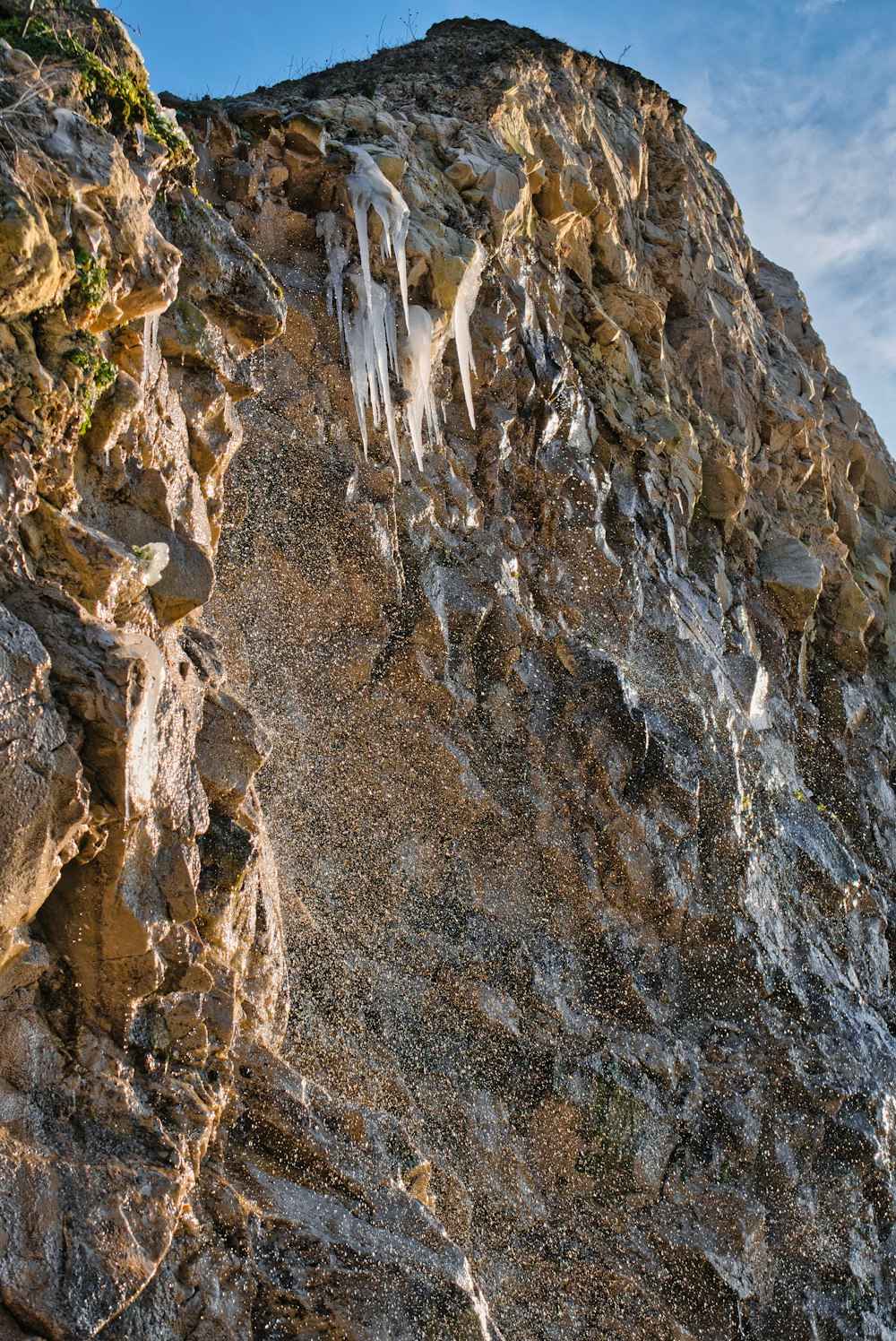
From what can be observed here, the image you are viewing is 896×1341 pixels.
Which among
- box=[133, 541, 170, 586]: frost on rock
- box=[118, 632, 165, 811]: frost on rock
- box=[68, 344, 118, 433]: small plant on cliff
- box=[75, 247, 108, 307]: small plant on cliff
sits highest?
box=[75, 247, 108, 307]: small plant on cliff

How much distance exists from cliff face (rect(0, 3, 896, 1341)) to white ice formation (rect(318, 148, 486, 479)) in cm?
5

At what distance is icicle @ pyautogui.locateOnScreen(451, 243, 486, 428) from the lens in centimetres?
1150

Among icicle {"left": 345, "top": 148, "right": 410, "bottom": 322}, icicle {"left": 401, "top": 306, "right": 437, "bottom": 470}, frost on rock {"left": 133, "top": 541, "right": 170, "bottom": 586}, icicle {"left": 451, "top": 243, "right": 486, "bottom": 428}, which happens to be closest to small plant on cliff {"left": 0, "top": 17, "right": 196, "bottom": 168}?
frost on rock {"left": 133, "top": 541, "right": 170, "bottom": 586}

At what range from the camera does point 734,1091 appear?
1055 cm

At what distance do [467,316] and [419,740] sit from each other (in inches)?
200

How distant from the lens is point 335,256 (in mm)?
11039

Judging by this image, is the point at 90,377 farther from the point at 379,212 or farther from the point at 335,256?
the point at 379,212

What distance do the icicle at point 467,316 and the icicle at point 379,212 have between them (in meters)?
0.75

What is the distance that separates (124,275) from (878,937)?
39.4 feet

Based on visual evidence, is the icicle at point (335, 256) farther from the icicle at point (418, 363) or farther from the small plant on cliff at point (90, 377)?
the small plant on cliff at point (90, 377)

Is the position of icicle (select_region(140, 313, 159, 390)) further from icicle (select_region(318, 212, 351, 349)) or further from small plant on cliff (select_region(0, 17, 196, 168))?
icicle (select_region(318, 212, 351, 349))

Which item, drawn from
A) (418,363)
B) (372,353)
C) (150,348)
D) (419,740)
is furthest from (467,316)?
(150,348)

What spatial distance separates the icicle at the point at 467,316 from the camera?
37.7 feet

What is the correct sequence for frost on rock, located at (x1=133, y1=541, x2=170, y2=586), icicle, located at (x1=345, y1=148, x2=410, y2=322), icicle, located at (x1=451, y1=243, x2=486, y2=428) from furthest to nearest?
icicle, located at (x1=451, y1=243, x2=486, y2=428) < icicle, located at (x1=345, y1=148, x2=410, y2=322) < frost on rock, located at (x1=133, y1=541, x2=170, y2=586)
